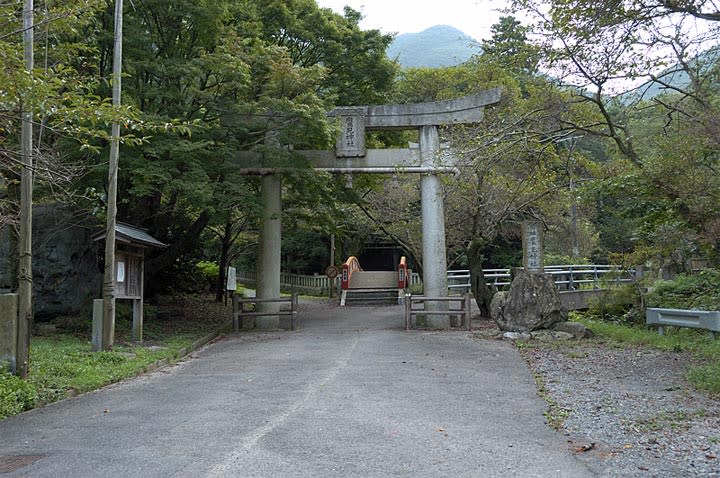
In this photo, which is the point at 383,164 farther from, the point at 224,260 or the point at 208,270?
the point at 208,270

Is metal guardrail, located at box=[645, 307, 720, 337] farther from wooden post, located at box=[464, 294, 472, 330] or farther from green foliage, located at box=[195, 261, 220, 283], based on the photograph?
green foliage, located at box=[195, 261, 220, 283]

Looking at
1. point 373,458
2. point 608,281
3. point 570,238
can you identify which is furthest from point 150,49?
point 570,238

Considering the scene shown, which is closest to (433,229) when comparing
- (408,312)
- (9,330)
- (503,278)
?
(408,312)

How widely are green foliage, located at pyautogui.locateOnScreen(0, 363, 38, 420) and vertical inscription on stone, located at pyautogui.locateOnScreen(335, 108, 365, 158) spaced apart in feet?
37.3

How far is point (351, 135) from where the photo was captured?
17.8 metres

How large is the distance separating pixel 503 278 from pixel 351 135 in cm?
1099

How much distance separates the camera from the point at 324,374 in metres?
9.34

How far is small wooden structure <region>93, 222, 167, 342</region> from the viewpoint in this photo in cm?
1251

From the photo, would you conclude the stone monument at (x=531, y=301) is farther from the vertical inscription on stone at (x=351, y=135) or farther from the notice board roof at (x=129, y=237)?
the notice board roof at (x=129, y=237)

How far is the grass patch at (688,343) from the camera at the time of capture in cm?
838

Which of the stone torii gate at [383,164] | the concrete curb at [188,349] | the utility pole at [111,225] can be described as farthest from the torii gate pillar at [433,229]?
the utility pole at [111,225]

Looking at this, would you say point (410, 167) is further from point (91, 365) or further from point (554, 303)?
point (91, 365)

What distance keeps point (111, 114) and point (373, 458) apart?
475cm

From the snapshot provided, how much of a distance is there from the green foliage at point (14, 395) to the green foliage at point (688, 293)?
1494cm
